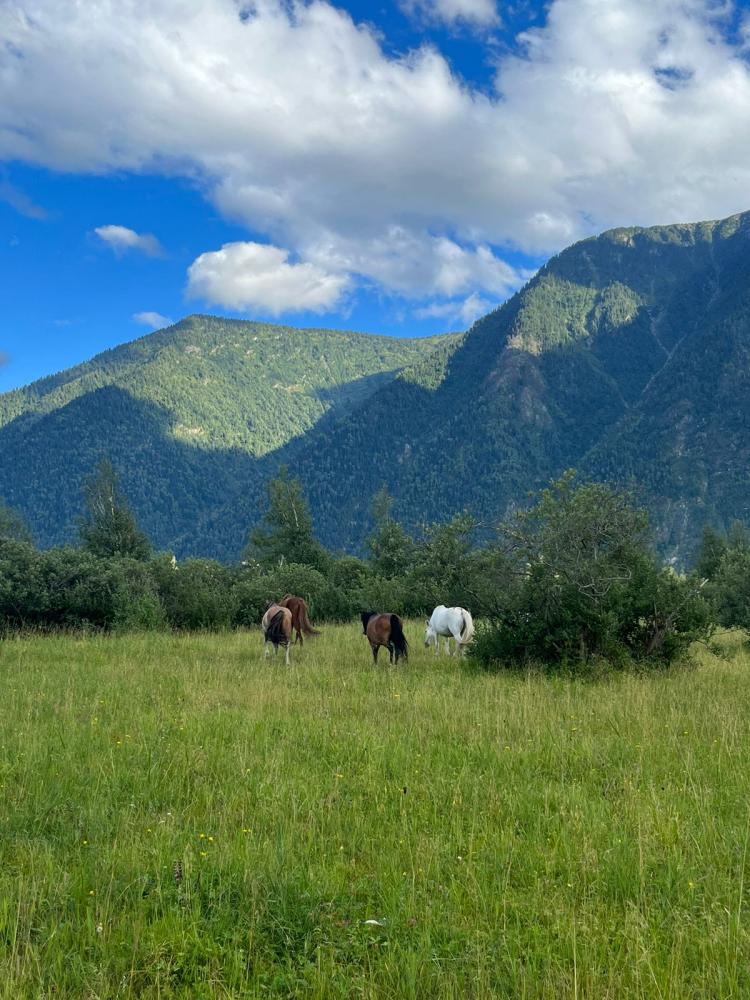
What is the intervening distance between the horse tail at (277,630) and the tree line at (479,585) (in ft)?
14.0

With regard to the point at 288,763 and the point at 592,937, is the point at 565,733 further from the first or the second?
the point at 592,937

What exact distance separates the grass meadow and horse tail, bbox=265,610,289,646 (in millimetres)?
5687

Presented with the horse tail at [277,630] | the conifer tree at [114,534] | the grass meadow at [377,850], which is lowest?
the grass meadow at [377,850]

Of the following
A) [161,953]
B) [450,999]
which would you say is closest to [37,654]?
[161,953]

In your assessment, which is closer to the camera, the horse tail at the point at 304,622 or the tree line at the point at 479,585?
the tree line at the point at 479,585

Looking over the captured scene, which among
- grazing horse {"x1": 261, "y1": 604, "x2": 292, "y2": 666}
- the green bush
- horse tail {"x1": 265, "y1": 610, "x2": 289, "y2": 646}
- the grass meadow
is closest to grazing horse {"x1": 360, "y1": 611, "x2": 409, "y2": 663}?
grazing horse {"x1": 261, "y1": 604, "x2": 292, "y2": 666}

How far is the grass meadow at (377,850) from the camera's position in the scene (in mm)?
3627

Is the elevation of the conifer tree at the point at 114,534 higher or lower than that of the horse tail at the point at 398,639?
higher

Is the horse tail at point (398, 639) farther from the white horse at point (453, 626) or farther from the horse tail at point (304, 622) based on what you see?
the horse tail at point (304, 622)

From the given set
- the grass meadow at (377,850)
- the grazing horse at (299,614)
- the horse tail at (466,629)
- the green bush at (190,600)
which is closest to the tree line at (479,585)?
the green bush at (190,600)

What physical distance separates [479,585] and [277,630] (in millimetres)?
5111

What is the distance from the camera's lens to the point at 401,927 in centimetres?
397

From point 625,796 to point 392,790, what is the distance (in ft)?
7.02

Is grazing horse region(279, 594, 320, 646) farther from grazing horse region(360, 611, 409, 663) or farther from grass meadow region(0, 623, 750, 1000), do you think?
grass meadow region(0, 623, 750, 1000)
